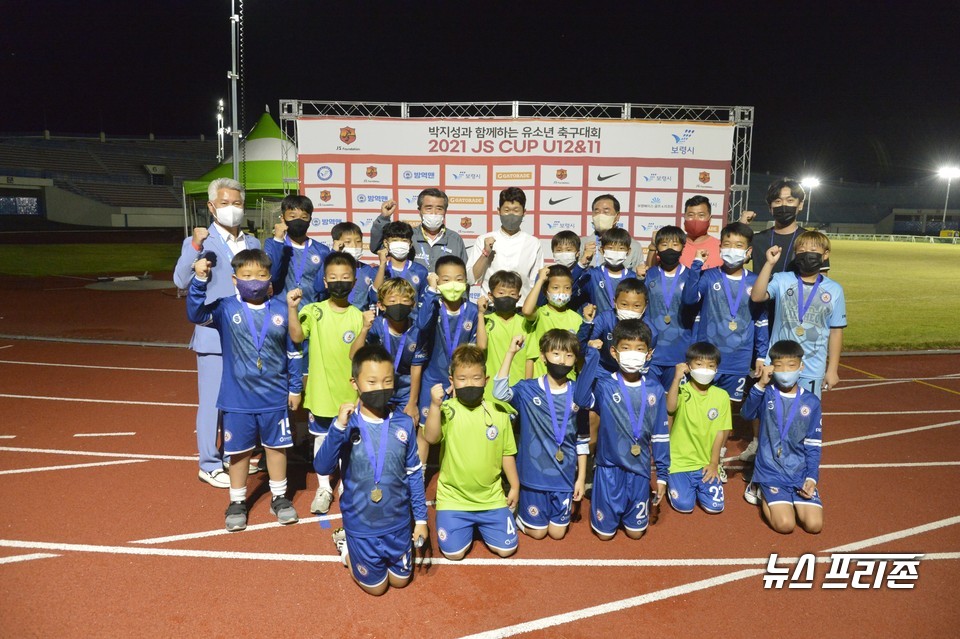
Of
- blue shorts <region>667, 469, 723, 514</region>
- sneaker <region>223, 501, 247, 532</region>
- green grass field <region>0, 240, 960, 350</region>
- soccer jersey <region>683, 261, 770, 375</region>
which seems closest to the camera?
sneaker <region>223, 501, 247, 532</region>

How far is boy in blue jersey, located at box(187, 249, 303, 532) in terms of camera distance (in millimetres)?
4402

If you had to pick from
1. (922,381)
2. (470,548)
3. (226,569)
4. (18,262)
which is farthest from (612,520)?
(18,262)

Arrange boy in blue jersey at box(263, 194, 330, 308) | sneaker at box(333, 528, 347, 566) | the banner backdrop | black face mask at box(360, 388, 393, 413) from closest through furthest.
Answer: black face mask at box(360, 388, 393, 413), sneaker at box(333, 528, 347, 566), boy in blue jersey at box(263, 194, 330, 308), the banner backdrop

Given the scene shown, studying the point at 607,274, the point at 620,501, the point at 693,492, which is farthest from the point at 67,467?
the point at 693,492

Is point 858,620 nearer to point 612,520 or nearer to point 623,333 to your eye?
point 612,520

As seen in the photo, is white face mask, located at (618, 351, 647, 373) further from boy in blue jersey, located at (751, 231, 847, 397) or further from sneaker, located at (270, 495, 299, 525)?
sneaker, located at (270, 495, 299, 525)

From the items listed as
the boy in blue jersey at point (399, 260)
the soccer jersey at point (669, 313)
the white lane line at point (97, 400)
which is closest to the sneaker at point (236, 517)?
the boy in blue jersey at point (399, 260)

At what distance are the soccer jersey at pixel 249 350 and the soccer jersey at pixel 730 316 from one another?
3.50 meters

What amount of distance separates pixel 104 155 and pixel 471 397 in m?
65.1

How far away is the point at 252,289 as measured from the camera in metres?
4.38

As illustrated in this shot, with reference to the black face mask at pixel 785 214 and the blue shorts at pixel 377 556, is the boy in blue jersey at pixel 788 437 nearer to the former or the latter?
the black face mask at pixel 785 214

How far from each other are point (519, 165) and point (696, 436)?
236 inches

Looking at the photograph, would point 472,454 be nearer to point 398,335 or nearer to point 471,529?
point 471,529

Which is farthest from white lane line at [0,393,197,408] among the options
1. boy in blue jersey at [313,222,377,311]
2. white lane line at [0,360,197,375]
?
boy in blue jersey at [313,222,377,311]
